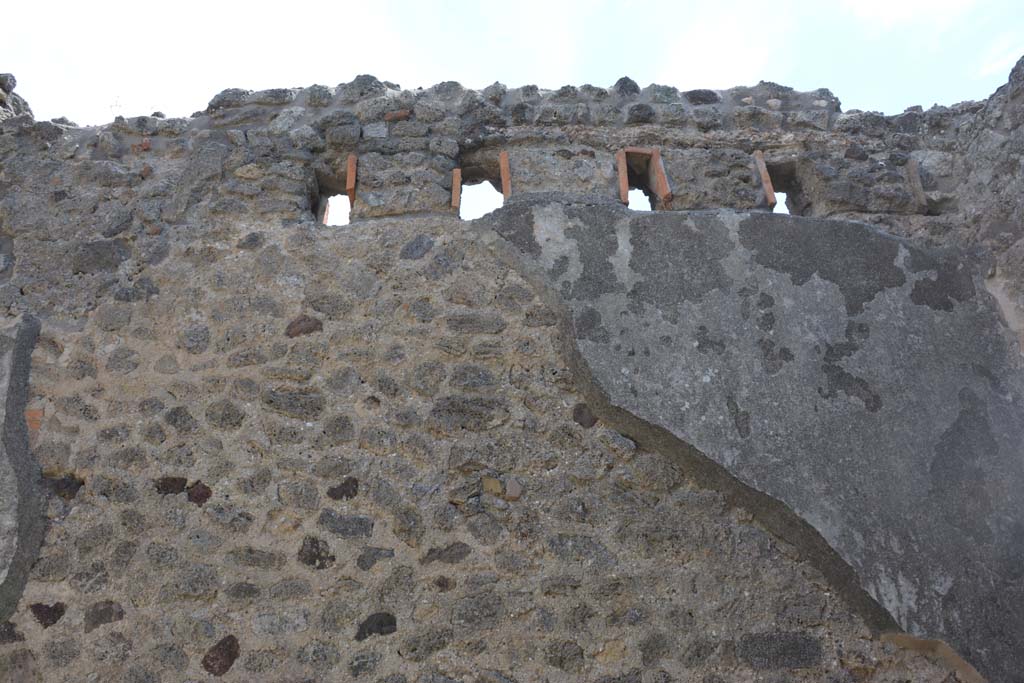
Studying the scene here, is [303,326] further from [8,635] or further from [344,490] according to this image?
[8,635]

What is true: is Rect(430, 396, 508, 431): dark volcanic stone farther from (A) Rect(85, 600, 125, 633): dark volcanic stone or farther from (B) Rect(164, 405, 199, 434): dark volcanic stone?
(A) Rect(85, 600, 125, 633): dark volcanic stone

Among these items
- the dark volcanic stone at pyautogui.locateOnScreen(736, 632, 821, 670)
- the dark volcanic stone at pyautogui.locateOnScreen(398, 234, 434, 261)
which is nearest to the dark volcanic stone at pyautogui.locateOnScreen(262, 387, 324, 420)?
the dark volcanic stone at pyautogui.locateOnScreen(398, 234, 434, 261)

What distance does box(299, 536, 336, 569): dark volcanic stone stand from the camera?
9.01ft

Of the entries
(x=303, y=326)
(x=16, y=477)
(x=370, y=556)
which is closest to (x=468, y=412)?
(x=370, y=556)

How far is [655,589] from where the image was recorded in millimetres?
2686

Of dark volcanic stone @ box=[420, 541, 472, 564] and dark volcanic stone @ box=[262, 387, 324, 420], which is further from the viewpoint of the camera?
dark volcanic stone @ box=[262, 387, 324, 420]

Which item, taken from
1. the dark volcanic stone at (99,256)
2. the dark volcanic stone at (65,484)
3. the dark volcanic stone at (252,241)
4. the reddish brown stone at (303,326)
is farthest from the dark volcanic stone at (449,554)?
the dark volcanic stone at (99,256)

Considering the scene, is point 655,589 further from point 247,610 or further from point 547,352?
point 247,610

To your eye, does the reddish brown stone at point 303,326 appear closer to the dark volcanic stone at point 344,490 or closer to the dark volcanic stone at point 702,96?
the dark volcanic stone at point 344,490

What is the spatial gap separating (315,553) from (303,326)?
0.83 metres

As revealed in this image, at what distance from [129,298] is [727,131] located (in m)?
2.49

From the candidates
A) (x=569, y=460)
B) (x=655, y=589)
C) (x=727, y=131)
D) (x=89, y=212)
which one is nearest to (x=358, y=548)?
(x=569, y=460)

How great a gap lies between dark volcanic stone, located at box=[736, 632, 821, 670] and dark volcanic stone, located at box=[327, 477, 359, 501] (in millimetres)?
1265

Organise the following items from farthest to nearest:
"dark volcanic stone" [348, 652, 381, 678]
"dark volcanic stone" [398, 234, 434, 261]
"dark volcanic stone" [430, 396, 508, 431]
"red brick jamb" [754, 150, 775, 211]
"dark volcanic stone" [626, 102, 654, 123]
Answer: "dark volcanic stone" [626, 102, 654, 123] < "red brick jamb" [754, 150, 775, 211] < "dark volcanic stone" [398, 234, 434, 261] < "dark volcanic stone" [430, 396, 508, 431] < "dark volcanic stone" [348, 652, 381, 678]
